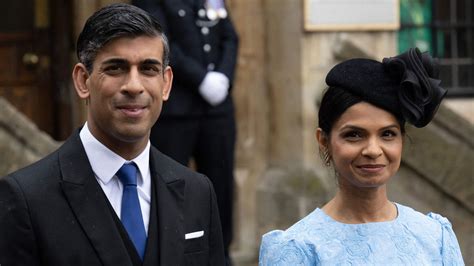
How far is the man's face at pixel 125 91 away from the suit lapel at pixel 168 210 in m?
0.15

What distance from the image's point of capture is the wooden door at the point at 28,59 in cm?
988

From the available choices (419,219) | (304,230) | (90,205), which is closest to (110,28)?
(90,205)

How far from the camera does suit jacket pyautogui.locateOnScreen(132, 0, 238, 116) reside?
7.74 meters

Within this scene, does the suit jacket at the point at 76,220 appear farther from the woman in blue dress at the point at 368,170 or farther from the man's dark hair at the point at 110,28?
the woman in blue dress at the point at 368,170

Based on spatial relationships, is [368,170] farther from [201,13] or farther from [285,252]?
[201,13]

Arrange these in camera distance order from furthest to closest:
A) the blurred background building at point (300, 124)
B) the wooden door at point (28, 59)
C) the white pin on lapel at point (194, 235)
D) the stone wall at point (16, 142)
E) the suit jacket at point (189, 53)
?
1. the wooden door at point (28, 59)
2. the blurred background building at point (300, 124)
3. the suit jacket at point (189, 53)
4. the stone wall at point (16, 142)
5. the white pin on lapel at point (194, 235)

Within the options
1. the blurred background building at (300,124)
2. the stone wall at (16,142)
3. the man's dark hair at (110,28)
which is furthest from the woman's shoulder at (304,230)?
the blurred background building at (300,124)

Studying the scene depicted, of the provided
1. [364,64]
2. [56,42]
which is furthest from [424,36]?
[364,64]

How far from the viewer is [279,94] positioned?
9.16 m

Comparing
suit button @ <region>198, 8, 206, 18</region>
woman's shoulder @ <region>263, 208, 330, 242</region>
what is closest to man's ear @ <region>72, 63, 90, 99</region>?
woman's shoulder @ <region>263, 208, 330, 242</region>

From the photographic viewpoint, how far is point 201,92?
307 inches

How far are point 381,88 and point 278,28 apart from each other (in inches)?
196

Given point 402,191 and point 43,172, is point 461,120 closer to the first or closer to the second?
point 402,191

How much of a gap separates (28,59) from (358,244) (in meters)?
6.19
